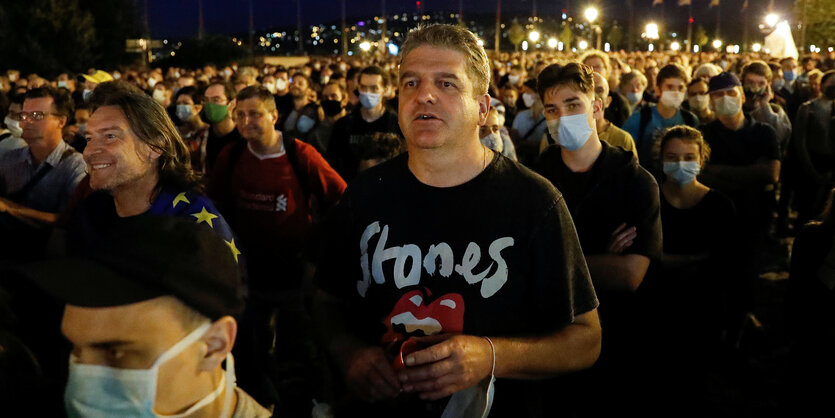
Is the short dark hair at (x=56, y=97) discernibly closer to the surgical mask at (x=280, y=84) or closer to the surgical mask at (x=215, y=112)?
the surgical mask at (x=215, y=112)

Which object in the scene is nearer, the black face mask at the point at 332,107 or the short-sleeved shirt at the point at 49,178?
the short-sleeved shirt at the point at 49,178

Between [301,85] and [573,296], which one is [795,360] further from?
[301,85]

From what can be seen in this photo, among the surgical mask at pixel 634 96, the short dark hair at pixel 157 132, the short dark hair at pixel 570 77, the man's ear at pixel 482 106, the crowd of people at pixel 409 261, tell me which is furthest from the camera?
the surgical mask at pixel 634 96

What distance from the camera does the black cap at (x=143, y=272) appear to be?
5.54 feet

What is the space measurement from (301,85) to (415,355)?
9.76 meters

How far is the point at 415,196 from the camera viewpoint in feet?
7.66

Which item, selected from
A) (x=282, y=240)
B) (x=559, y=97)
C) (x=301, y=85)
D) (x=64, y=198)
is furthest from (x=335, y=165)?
(x=301, y=85)

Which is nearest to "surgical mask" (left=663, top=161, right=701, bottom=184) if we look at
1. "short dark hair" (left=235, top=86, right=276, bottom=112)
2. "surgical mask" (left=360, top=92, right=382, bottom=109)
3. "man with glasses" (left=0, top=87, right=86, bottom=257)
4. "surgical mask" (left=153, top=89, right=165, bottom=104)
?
"short dark hair" (left=235, top=86, right=276, bottom=112)

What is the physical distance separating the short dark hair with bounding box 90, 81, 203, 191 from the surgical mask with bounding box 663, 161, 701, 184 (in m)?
2.97

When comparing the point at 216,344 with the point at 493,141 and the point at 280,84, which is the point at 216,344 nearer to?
the point at 493,141

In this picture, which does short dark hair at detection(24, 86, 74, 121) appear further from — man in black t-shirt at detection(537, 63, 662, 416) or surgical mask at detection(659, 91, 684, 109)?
surgical mask at detection(659, 91, 684, 109)

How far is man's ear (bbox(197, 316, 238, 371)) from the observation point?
1797 millimetres

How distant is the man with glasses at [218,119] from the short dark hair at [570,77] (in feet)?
11.7

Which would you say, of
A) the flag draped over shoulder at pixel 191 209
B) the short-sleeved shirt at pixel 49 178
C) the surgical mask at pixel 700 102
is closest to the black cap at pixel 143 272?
the flag draped over shoulder at pixel 191 209
